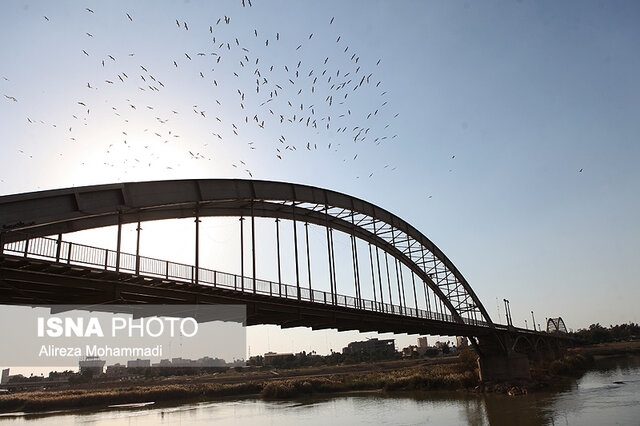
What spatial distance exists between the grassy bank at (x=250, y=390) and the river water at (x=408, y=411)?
3.44 m

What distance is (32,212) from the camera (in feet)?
45.0

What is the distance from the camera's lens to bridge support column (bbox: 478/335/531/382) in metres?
43.8

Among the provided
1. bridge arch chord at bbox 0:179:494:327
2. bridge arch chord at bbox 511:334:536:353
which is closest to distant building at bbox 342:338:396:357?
bridge arch chord at bbox 511:334:536:353

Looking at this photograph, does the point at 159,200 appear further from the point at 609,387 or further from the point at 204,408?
the point at 609,387

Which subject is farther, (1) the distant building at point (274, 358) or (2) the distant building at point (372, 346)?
(2) the distant building at point (372, 346)

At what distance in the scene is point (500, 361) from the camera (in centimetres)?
4503

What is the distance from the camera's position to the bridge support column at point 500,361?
1722 inches

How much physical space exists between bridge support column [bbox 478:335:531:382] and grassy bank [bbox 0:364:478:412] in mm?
1536

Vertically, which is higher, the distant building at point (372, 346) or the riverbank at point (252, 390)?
the distant building at point (372, 346)

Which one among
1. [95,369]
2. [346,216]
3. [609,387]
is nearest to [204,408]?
[346,216]

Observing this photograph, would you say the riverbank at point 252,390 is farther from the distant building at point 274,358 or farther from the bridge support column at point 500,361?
the distant building at point 274,358

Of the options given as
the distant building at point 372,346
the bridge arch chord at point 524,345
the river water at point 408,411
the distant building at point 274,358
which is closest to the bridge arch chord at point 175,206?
the river water at point 408,411

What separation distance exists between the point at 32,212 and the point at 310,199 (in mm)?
16461

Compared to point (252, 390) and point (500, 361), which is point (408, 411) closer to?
point (500, 361)
